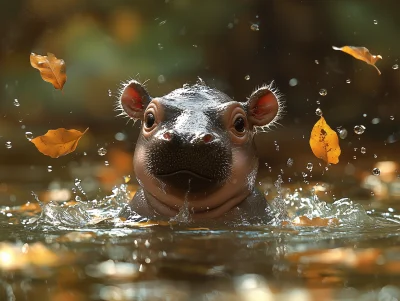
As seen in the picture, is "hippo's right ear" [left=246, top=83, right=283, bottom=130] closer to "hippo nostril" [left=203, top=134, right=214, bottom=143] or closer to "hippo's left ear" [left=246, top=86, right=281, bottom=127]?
"hippo's left ear" [left=246, top=86, right=281, bottom=127]

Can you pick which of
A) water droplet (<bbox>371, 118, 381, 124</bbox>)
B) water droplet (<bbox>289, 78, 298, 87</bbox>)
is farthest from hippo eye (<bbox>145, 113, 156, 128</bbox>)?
water droplet (<bbox>371, 118, 381, 124</bbox>)

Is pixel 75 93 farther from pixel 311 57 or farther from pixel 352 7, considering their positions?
pixel 352 7

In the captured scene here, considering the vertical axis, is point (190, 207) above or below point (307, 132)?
above

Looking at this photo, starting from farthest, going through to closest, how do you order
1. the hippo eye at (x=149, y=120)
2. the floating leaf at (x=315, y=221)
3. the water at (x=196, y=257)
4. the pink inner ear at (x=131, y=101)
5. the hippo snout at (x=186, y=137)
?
1. the pink inner ear at (x=131, y=101)
2. the hippo eye at (x=149, y=120)
3. the floating leaf at (x=315, y=221)
4. the hippo snout at (x=186, y=137)
5. the water at (x=196, y=257)

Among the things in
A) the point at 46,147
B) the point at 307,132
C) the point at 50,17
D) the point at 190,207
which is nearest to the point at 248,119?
the point at 190,207

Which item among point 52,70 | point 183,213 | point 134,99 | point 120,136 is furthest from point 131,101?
point 120,136

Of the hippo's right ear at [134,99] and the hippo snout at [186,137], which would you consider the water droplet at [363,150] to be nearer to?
the hippo's right ear at [134,99]

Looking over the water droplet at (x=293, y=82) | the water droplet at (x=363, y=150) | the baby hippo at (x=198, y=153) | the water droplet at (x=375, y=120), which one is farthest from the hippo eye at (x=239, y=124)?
the water droplet at (x=375, y=120)

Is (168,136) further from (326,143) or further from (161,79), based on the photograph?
(161,79)
